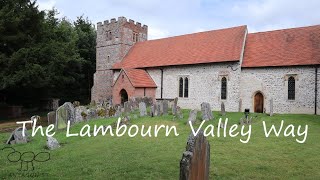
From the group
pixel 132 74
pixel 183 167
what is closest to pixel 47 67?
pixel 132 74

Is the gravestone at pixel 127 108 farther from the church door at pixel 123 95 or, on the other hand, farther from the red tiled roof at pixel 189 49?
the red tiled roof at pixel 189 49

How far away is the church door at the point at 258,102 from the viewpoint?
22.9 m

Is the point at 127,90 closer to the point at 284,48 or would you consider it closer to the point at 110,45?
the point at 110,45

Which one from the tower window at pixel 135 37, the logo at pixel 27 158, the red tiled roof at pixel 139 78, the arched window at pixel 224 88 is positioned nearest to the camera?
the logo at pixel 27 158

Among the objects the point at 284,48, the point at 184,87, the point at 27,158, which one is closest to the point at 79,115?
the point at 27,158

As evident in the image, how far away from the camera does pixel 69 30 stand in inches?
1594

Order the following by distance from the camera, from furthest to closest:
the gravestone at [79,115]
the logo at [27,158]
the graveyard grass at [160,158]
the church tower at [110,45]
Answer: the church tower at [110,45] → the gravestone at [79,115] → the logo at [27,158] → the graveyard grass at [160,158]

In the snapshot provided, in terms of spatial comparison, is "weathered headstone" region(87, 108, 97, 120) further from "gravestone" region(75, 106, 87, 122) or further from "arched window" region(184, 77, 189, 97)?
"arched window" region(184, 77, 189, 97)

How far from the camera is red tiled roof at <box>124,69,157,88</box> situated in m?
26.7

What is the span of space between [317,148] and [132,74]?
61.3 ft

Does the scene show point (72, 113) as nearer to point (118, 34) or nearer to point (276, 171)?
point (276, 171)

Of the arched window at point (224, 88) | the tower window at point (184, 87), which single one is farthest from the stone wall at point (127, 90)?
the arched window at point (224, 88)

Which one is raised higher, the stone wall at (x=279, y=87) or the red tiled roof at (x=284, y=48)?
the red tiled roof at (x=284, y=48)

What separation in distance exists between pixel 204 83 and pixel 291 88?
6.78 metres
